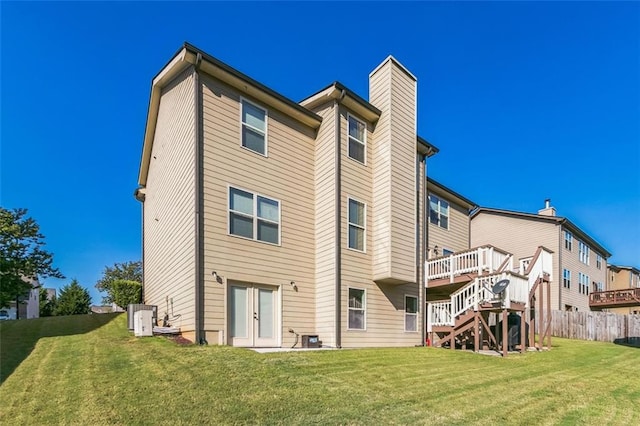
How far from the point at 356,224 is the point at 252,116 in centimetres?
448

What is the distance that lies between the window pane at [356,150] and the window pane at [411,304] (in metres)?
5.06

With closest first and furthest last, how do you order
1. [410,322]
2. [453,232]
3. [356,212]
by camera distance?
[356,212] < [410,322] < [453,232]

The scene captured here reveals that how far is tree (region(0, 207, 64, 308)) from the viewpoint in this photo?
21.6m

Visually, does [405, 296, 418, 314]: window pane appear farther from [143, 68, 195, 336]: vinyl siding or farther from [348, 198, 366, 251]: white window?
[143, 68, 195, 336]: vinyl siding

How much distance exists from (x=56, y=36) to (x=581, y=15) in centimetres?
1828

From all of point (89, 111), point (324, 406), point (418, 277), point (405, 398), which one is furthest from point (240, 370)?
point (89, 111)

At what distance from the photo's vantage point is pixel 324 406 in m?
5.28

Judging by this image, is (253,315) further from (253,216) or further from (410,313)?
(410,313)

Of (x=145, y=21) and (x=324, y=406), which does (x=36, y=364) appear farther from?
(x=145, y=21)

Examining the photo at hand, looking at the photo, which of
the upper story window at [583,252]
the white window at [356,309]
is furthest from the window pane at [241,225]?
the upper story window at [583,252]

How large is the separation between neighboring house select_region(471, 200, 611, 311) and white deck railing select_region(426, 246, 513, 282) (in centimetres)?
1075

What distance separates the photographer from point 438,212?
17.1m

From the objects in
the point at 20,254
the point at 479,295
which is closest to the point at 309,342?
the point at 479,295

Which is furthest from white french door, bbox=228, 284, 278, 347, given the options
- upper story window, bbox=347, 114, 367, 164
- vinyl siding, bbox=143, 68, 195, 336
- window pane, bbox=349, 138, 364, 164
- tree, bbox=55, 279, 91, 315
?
tree, bbox=55, 279, 91, 315
